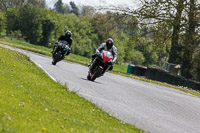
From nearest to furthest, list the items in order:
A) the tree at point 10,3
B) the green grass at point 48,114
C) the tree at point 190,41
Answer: the green grass at point 48,114 < the tree at point 190,41 < the tree at point 10,3

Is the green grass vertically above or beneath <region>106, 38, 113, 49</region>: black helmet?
beneath

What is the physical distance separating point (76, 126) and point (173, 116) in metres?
4.43

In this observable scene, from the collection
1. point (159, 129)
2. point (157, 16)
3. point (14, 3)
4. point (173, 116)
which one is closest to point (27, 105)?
point (159, 129)

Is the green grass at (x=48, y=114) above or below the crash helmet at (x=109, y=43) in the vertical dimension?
below

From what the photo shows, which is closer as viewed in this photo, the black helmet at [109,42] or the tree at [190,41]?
the black helmet at [109,42]

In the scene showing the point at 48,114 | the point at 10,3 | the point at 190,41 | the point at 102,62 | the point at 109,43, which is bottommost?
the point at 48,114

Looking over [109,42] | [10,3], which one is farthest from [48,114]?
[10,3]

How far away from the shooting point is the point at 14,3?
80.8 m

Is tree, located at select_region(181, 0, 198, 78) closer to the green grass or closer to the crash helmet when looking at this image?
the crash helmet

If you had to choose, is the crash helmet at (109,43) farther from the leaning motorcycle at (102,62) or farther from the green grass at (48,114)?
the green grass at (48,114)

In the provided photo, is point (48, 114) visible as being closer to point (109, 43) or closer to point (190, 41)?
point (109, 43)

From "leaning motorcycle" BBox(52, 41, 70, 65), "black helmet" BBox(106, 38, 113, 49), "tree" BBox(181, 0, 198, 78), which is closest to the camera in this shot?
"black helmet" BBox(106, 38, 113, 49)

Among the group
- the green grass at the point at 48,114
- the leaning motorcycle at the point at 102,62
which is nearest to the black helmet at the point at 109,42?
the leaning motorcycle at the point at 102,62

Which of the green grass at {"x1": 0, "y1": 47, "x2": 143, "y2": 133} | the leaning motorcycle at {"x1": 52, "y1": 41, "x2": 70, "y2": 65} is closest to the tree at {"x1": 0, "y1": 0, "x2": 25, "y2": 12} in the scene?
the leaning motorcycle at {"x1": 52, "y1": 41, "x2": 70, "y2": 65}
